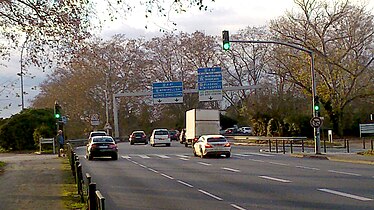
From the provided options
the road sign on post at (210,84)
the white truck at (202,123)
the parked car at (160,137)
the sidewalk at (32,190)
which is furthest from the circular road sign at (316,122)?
the parked car at (160,137)

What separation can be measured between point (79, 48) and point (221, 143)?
18.6 meters

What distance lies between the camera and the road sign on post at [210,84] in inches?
2276

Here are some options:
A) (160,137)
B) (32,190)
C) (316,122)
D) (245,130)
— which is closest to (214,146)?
(316,122)

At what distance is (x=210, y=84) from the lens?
57969 mm

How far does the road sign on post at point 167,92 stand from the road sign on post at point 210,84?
449 cm

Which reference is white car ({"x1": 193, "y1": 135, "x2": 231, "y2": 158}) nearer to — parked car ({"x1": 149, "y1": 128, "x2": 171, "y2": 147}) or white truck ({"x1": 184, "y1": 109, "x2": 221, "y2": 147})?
white truck ({"x1": 184, "y1": 109, "x2": 221, "y2": 147})

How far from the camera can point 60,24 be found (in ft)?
60.5

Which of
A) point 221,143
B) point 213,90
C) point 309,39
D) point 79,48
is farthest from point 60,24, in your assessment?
point 309,39

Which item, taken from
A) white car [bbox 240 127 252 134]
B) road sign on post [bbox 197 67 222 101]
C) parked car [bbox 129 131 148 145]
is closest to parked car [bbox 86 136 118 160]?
road sign on post [bbox 197 67 222 101]

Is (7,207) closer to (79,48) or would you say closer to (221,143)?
(79,48)

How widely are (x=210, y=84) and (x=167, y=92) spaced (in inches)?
243

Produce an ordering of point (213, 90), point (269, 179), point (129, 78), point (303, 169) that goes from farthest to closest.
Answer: point (129, 78)
point (213, 90)
point (303, 169)
point (269, 179)

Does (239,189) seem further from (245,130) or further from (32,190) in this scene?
(245,130)

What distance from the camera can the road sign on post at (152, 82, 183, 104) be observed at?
62.2 metres
